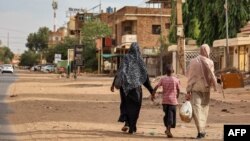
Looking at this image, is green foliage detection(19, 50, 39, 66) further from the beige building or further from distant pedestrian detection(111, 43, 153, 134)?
distant pedestrian detection(111, 43, 153, 134)

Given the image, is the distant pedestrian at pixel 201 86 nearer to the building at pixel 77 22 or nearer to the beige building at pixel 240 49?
the beige building at pixel 240 49

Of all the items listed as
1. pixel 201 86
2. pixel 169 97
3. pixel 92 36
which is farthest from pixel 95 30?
pixel 201 86

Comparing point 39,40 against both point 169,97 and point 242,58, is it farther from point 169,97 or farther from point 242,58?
point 169,97

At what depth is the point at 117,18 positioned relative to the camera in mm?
→ 79625

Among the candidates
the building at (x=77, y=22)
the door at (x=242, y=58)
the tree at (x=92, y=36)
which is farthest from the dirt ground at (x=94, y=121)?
the building at (x=77, y=22)

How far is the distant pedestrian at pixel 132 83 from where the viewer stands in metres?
11.9

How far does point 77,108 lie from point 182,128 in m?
6.92

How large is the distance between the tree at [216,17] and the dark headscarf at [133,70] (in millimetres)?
35423

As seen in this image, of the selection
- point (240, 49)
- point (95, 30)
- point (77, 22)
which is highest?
point (77, 22)

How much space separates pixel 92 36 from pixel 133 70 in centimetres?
7193

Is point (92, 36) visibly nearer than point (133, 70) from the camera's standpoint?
No

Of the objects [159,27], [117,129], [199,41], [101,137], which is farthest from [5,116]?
[159,27]

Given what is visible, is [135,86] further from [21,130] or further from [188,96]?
[21,130]

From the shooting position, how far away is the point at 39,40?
172 m
